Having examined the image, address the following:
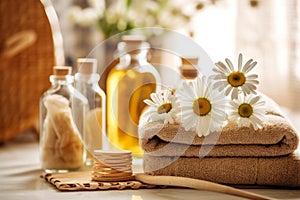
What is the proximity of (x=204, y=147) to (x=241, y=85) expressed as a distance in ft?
0.40

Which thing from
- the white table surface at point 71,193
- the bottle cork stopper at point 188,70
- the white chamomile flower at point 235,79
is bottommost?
the white table surface at point 71,193

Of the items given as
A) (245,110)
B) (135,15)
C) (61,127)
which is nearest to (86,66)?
(61,127)

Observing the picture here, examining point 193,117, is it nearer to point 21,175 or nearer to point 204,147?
point 204,147

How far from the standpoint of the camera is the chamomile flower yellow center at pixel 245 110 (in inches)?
44.0

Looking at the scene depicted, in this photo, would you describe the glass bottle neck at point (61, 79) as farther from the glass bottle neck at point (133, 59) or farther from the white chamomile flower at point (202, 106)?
the white chamomile flower at point (202, 106)

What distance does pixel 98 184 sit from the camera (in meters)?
1.12

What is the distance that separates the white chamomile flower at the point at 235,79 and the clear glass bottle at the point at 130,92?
0.74 feet

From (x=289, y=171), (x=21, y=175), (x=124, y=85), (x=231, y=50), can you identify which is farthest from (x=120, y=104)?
(x=231, y=50)

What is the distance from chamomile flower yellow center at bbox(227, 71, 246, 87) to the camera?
1135 millimetres

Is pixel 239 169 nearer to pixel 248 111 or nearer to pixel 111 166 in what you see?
pixel 248 111

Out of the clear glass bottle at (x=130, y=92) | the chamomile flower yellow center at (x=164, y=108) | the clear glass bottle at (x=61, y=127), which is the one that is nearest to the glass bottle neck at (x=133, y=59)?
the clear glass bottle at (x=130, y=92)

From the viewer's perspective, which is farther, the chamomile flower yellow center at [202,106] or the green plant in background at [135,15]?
the green plant in background at [135,15]

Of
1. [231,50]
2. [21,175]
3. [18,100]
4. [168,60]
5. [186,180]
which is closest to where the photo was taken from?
[186,180]

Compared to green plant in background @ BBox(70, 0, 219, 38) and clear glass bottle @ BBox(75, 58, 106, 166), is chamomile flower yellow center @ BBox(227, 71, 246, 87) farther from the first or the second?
green plant in background @ BBox(70, 0, 219, 38)
